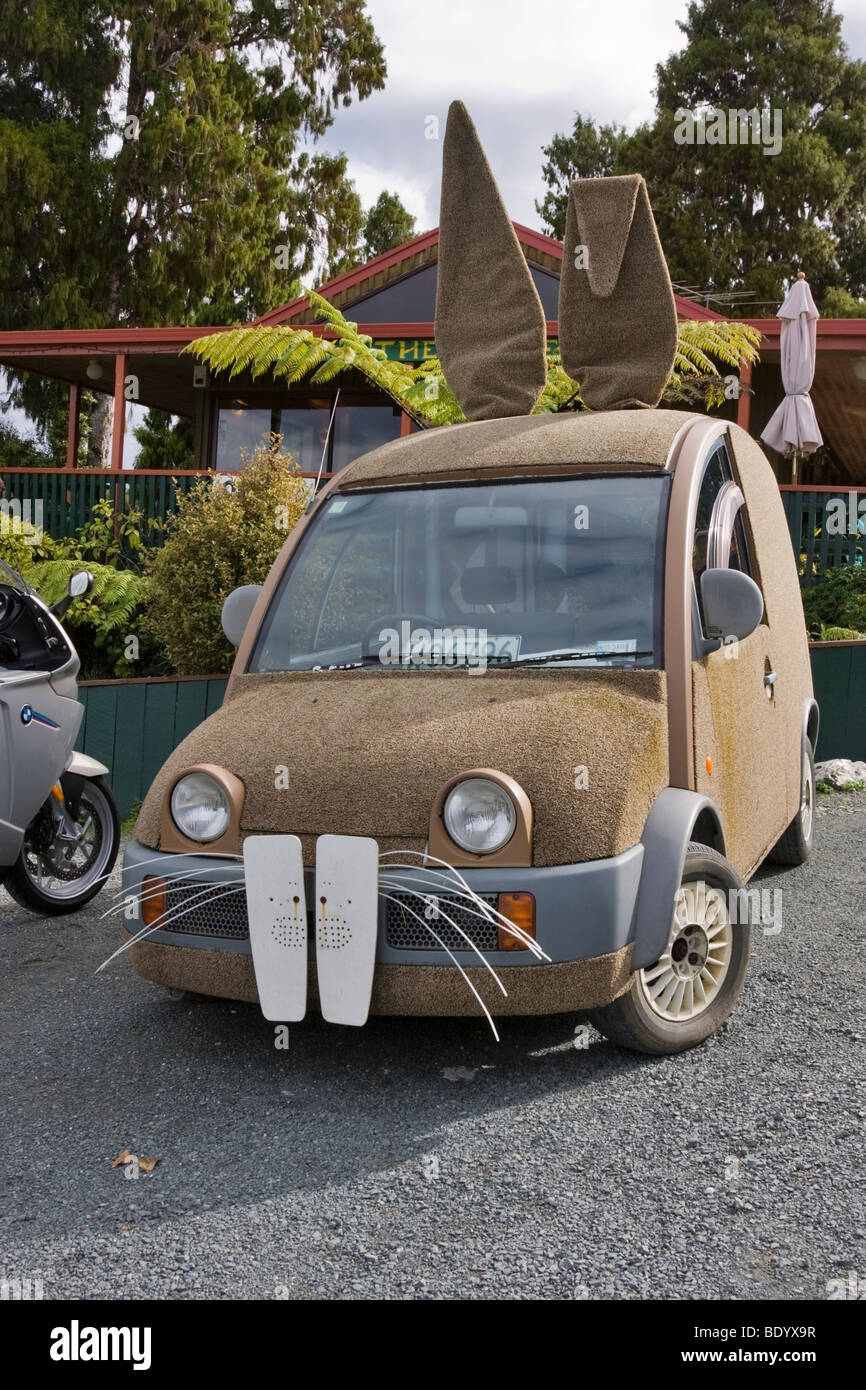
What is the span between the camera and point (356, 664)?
4348 mm

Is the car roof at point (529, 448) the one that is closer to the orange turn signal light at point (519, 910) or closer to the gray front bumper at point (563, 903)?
the gray front bumper at point (563, 903)

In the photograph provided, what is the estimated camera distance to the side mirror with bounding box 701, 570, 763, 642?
398 cm

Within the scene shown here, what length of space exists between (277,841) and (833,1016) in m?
2.11

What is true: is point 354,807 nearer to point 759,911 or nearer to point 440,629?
point 440,629

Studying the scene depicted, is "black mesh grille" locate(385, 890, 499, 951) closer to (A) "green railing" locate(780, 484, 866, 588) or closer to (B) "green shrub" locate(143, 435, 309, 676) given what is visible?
(B) "green shrub" locate(143, 435, 309, 676)

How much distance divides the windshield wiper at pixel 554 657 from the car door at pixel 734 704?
0.25m

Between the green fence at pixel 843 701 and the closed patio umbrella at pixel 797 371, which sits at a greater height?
the closed patio umbrella at pixel 797 371

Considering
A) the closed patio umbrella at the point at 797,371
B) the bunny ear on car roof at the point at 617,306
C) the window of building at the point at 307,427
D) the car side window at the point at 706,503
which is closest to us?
the car side window at the point at 706,503

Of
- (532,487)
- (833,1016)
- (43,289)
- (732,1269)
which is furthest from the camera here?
(43,289)

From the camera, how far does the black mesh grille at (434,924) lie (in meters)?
3.37

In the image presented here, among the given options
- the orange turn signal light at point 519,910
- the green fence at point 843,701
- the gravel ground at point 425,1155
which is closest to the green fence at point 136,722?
the gravel ground at point 425,1155

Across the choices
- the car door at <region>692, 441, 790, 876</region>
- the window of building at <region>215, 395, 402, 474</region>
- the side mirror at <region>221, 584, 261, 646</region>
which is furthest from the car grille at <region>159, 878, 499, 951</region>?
the window of building at <region>215, 395, 402, 474</region>

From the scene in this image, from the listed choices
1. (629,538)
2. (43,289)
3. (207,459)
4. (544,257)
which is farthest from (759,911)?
(43,289)

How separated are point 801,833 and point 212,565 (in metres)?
5.04
